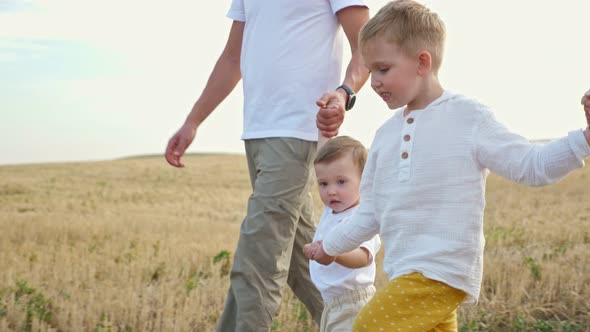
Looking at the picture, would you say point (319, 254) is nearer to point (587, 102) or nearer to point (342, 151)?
point (342, 151)

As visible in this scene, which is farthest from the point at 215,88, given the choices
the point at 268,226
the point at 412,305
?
the point at 412,305

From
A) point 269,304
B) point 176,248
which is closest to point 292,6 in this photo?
point 269,304

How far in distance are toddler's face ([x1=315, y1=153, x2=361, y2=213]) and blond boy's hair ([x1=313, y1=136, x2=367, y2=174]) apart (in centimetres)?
2

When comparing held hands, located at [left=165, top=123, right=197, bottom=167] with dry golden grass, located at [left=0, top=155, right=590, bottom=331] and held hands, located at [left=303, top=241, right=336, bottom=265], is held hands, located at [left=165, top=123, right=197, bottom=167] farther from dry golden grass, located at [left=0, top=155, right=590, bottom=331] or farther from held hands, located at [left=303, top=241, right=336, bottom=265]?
held hands, located at [left=303, top=241, right=336, bottom=265]

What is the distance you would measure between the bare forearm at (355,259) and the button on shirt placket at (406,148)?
0.64 metres

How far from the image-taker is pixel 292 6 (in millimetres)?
3936

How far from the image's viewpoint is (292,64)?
12.8 feet

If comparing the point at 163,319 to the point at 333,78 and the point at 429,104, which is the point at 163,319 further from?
the point at 429,104

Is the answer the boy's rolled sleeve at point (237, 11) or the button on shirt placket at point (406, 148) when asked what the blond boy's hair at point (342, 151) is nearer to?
the button on shirt placket at point (406, 148)

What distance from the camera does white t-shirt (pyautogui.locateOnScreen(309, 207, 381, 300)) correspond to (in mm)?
3643

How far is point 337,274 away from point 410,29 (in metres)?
1.38

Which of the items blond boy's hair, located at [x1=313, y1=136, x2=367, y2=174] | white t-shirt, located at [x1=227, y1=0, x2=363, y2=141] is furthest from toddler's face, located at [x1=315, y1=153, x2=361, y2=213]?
white t-shirt, located at [x1=227, y1=0, x2=363, y2=141]

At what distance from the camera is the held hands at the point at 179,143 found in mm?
4574

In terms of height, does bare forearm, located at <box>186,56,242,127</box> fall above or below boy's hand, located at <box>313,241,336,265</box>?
above
